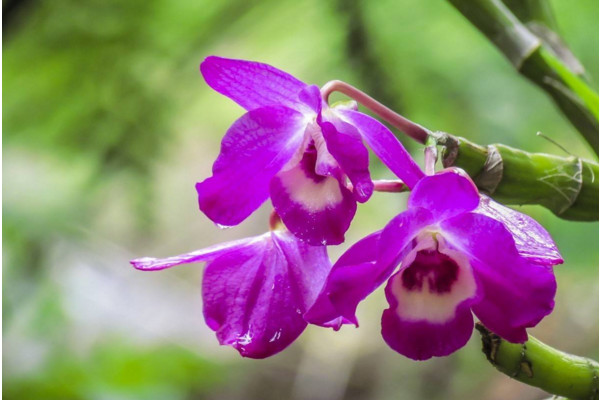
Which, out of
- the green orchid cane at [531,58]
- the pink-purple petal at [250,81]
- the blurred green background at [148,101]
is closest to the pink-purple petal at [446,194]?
the pink-purple petal at [250,81]

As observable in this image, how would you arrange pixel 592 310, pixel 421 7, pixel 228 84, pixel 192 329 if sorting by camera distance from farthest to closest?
pixel 192 329 < pixel 592 310 < pixel 421 7 < pixel 228 84

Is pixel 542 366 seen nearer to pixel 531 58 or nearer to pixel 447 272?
pixel 447 272

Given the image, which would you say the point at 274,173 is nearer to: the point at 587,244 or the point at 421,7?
the point at 421,7

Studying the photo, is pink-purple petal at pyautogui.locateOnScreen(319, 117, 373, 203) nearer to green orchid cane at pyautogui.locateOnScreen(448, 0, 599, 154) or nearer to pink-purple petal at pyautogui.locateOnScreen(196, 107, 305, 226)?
pink-purple petal at pyautogui.locateOnScreen(196, 107, 305, 226)

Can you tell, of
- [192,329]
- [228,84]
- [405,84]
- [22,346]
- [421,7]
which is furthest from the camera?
[192,329]

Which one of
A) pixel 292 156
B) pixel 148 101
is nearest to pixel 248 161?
pixel 292 156

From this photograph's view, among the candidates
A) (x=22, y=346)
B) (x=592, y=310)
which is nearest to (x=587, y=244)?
(x=592, y=310)

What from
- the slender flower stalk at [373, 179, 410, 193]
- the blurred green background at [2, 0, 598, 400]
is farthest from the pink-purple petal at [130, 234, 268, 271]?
the blurred green background at [2, 0, 598, 400]

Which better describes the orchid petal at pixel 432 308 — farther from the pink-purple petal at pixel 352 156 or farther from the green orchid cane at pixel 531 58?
the green orchid cane at pixel 531 58
